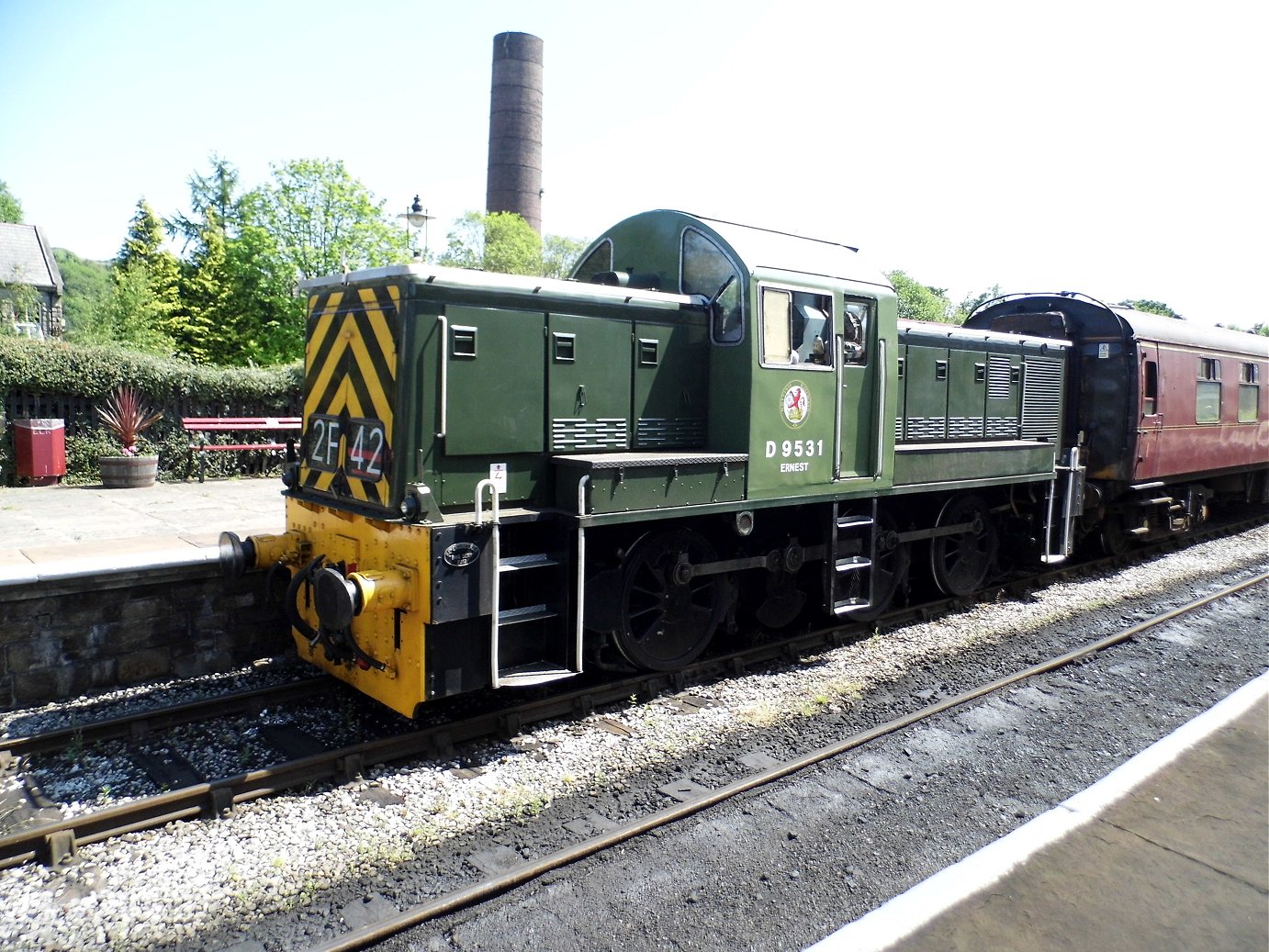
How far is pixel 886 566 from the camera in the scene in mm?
8664

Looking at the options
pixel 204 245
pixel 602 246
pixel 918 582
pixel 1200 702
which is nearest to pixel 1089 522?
pixel 918 582

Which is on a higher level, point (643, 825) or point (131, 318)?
point (131, 318)

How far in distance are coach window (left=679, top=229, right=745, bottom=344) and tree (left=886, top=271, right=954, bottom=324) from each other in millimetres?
55374

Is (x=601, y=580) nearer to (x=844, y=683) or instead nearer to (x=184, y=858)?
(x=844, y=683)

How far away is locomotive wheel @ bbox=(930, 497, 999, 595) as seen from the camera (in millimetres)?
9102

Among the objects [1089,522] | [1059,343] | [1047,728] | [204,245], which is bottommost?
[1047,728]

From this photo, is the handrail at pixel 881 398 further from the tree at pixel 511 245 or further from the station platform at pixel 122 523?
the tree at pixel 511 245

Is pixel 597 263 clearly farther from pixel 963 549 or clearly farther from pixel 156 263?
pixel 156 263

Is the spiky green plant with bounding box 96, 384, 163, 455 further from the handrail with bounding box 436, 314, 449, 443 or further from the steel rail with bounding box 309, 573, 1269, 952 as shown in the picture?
the steel rail with bounding box 309, 573, 1269, 952

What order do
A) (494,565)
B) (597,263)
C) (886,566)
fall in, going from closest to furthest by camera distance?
(494,565), (597,263), (886,566)

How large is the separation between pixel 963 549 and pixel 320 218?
96.1 ft

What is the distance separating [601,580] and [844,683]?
2260 mm

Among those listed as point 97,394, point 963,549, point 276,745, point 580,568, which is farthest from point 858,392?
point 97,394

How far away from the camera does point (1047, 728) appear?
620 cm
